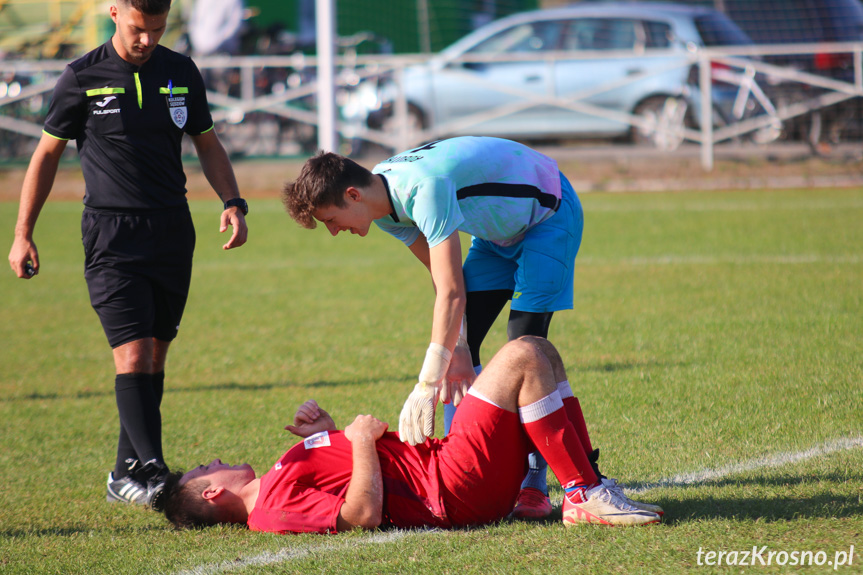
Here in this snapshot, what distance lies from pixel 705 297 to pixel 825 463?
12.7ft

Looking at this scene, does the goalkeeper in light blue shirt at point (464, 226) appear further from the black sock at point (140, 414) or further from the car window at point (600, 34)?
the car window at point (600, 34)

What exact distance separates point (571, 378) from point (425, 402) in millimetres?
2455

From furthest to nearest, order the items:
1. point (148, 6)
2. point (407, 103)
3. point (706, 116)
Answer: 1. point (407, 103)
2. point (706, 116)
3. point (148, 6)

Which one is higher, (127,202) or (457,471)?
(127,202)

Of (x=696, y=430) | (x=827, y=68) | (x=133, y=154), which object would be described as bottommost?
(x=696, y=430)

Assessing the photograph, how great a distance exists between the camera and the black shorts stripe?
3588 mm

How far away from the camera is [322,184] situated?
11.0 ft

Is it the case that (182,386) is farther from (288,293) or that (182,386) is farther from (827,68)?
(827,68)

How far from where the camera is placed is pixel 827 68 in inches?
587

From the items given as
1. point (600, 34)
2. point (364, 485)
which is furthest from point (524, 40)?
point (364, 485)

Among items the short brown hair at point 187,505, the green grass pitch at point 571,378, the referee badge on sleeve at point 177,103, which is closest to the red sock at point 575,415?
the green grass pitch at point 571,378

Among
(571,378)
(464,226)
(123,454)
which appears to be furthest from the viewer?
(571,378)

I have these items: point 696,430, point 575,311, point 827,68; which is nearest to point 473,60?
point 827,68

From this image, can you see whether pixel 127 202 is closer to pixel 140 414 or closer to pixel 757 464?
pixel 140 414
